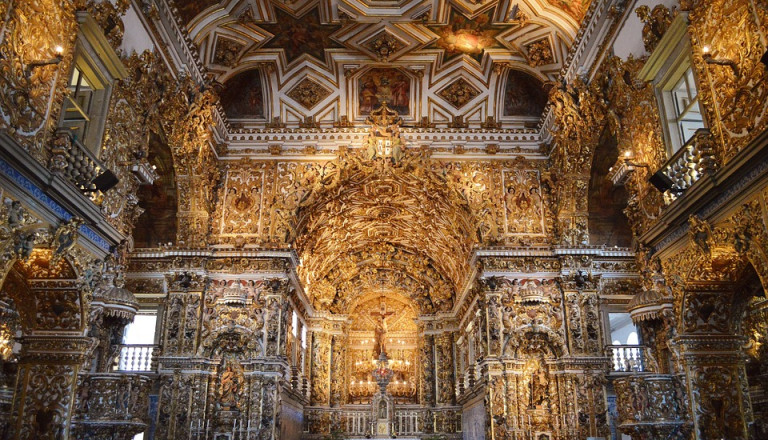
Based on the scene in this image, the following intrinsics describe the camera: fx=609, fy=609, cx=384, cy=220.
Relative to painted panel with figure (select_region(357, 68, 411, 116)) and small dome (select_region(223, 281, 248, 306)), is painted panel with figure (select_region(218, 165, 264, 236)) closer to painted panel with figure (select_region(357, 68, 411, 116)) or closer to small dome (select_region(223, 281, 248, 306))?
small dome (select_region(223, 281, 248, 306))

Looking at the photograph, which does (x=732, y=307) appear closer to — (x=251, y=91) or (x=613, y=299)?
(x=613, y=299)

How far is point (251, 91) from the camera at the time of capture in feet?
59.2

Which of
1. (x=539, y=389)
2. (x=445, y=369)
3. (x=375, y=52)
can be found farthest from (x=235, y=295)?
(x=445, y=369)

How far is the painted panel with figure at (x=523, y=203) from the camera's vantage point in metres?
17.1

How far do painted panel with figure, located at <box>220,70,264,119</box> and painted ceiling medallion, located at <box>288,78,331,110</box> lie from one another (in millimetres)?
984

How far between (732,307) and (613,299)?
25.1 ft

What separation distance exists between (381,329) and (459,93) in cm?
1166

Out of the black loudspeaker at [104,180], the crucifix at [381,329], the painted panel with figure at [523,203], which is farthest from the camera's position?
the crucifix at [381,329]

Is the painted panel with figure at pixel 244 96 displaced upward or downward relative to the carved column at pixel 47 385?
upward

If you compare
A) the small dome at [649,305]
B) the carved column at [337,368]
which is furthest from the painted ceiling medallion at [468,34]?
the carved column at [337,368]

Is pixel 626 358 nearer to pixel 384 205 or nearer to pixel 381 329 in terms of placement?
pixel 384 205

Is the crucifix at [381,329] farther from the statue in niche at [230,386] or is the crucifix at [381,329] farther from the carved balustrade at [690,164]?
the carved balustrade at [690,164]

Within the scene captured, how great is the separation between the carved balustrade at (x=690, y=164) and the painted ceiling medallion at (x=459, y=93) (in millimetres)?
9332

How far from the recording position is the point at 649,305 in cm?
1086
